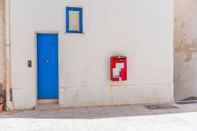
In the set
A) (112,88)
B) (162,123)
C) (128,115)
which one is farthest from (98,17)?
(162,123)

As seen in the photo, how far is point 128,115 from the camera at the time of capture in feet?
25.5

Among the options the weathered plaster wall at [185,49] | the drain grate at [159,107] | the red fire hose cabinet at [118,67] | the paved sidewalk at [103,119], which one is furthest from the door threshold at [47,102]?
the weathered plaster wall at [185,49]

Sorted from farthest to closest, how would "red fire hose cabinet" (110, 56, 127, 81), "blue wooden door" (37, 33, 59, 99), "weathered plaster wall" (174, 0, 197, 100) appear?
"weathered plaster wall" (174, 0, 197, 100) < "red fire hose cabinet" (110, 56, 127, 81) < "blue wooden door" (37, 33, 59, 99)

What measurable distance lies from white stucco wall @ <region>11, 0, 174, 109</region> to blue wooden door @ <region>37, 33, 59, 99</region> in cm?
18

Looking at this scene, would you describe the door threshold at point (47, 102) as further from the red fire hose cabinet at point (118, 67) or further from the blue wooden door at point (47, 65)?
the red fire hose cabinet at point (118, 67)

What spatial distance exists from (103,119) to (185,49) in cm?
454

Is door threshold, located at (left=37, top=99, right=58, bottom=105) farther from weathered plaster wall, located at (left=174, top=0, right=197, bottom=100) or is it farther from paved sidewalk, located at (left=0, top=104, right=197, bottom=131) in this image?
weathered plaster wall, located at (left=174, top=0, right=197, bottom=100)

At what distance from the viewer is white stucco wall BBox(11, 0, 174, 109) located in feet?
27.1

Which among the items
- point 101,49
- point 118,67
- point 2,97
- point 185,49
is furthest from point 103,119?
point 185,49

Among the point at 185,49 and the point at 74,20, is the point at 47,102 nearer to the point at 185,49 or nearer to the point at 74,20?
the point at 74,20

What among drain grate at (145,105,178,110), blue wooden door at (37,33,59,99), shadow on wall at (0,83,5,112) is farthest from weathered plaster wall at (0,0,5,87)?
drain grate at (145,105,178,110)

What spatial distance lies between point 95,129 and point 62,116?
1.38m

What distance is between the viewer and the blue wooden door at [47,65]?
849 cm

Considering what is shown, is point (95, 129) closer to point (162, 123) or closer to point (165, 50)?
point (162, 123)
